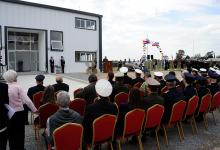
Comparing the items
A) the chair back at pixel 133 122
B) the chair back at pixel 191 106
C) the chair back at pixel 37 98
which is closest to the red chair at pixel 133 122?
the chair back at pixel 133 122

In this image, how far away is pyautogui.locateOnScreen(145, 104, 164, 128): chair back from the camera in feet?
15.7

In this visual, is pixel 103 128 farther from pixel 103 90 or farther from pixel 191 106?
pixel 191 106

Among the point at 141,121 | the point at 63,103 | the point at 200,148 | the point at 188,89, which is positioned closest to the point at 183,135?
the point at 200,148

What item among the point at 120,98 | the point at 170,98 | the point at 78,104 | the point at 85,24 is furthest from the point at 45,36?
the point at 170,98

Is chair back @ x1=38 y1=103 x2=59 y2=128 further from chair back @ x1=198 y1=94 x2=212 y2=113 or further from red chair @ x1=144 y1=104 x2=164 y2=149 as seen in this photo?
chair back @ x1=198 y1=94 x2=212 y2=113

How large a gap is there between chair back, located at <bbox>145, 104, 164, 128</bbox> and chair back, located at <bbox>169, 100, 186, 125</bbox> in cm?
41

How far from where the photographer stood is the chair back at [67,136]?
349 cm

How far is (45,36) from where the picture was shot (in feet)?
78.1

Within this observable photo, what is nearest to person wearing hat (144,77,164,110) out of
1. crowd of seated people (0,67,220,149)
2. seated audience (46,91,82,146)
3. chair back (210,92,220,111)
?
crowd of seated people (0,67,220,149)

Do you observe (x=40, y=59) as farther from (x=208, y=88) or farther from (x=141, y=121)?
(x=141, y=121)

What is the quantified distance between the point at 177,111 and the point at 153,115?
766 mm

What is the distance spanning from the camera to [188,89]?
6449 mm

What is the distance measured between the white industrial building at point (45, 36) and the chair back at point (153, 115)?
61.1ft

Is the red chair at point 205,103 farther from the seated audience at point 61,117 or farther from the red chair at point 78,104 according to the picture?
the seated audience at point 61,117
